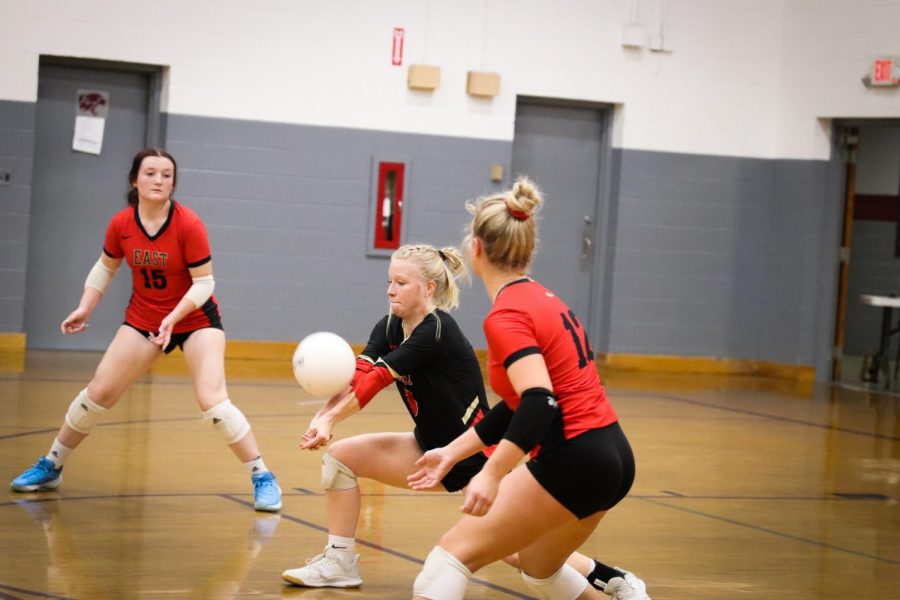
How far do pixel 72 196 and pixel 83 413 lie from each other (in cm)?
625

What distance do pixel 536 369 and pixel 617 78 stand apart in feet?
32.6

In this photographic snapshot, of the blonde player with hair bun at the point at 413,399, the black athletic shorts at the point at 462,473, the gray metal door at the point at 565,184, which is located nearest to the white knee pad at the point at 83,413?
the blonde player with hair bun at the point at 413,399

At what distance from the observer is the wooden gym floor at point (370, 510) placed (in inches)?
180

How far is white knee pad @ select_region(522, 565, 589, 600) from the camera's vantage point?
3680mm

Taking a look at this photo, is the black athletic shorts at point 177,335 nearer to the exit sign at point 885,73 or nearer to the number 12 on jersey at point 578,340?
the number 12 on jersey at point 578,340

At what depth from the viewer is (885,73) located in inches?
478

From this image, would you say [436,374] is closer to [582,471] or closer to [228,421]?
[582,471]

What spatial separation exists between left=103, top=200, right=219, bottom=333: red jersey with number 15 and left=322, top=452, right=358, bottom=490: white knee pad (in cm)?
160

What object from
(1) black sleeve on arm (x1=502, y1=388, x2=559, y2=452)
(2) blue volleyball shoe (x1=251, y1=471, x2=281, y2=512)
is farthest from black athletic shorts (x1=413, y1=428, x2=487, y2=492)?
(2) blue volleyball shoe (x1=251, y1=471, x2=281, y2=512)

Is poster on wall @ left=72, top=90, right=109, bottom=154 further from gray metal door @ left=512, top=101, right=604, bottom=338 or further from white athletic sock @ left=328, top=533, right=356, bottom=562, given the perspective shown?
white athletic sock @ left=328, top=533, right=356, bottom=562

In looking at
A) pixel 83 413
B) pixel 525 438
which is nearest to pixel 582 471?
pixel 525 438

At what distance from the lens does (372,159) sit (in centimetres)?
1198

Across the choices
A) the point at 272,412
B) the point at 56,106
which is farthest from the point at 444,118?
the point at 272,412

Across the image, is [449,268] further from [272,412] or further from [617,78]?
[617,78]
